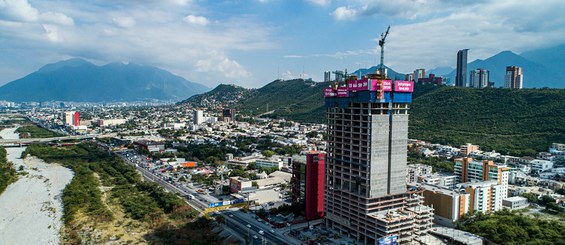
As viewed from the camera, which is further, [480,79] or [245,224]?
[480,79]

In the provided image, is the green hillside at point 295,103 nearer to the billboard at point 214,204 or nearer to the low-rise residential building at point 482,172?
the low-rise residential building at point 482,172

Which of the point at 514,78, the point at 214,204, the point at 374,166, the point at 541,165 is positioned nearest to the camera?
the point at 374,166

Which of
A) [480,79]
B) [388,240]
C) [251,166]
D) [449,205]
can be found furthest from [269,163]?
[480,79]

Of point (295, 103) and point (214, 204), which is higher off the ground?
point (295, 103)

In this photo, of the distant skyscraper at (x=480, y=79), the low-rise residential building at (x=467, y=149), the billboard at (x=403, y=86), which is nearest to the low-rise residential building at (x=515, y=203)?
the billboard at (x=403, y=86)

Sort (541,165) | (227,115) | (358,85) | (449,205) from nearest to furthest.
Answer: (358,85)
(449,205)
(541,165)
(227,115)

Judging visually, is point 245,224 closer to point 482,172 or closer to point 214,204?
point 214,204

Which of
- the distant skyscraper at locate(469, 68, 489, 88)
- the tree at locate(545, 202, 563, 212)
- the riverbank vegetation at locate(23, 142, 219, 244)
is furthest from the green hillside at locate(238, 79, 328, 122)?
the tree at locate(545, 202, 563, 212)
